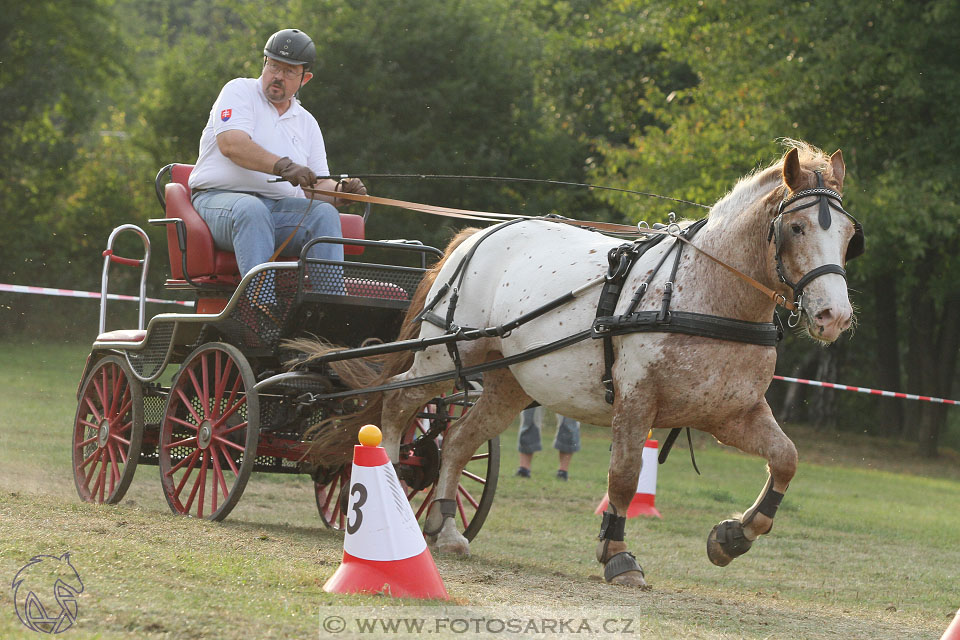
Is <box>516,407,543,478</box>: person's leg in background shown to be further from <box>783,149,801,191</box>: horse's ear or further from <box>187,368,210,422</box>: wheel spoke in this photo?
<box>783,149,801,191</box>: horse's ear

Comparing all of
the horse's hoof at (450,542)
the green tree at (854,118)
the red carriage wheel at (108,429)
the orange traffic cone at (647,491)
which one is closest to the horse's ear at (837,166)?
the horse's hoof at (450,542)

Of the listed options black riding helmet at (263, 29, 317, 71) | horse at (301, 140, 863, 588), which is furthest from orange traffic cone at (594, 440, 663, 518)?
black riding helmet at (263, 29, 317, 71)

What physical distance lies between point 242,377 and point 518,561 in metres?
1.82

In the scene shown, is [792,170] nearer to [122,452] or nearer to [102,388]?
[122,452]

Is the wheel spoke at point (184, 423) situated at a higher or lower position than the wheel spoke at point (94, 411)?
higher

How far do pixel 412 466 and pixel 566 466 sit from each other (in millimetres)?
5105

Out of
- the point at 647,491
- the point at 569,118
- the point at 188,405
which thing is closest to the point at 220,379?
the point at 188,405

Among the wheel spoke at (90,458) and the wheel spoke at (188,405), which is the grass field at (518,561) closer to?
the wheel spoke at (90,458)

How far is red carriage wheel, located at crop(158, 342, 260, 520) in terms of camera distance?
6.27 metres

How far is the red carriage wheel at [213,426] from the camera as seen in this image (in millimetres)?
6273

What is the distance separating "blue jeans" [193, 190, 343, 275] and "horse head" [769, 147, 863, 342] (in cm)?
281

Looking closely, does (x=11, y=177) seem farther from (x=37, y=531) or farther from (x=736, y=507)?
(x=37, y=531)

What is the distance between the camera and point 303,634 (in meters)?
3.51

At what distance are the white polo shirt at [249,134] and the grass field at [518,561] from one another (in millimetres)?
1963
